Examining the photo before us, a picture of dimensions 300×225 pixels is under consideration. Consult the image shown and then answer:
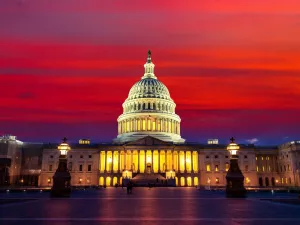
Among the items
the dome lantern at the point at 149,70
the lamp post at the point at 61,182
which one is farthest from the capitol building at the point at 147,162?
the lamp post at the point at 61,182

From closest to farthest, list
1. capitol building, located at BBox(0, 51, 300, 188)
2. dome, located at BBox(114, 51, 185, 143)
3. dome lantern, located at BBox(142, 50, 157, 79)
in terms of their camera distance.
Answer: capitol building, located at BBox(0, 51, 300, 188)
dome, located at BBox(114, 51, 185, 143)
dome lantern, located at BBox(142, 50, 157, 79)

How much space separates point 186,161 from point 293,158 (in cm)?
3466

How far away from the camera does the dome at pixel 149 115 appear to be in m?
133

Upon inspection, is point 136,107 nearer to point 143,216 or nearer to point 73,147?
point 73,147

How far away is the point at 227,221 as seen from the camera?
16.8 metres

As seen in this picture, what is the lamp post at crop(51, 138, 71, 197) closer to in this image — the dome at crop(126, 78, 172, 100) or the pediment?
the pediment

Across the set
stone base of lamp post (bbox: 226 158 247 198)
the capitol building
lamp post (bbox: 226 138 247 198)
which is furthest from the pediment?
stone base of lamp post (bbox: 226 158 247 198)

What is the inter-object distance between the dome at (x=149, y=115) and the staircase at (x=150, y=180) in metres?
25.1

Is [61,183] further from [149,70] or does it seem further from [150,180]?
[149,70]

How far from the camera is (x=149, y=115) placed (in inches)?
5295

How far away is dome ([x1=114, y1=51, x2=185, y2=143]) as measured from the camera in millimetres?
132875

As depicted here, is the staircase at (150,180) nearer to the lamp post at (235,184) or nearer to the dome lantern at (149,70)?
the lamp post at (235,184)

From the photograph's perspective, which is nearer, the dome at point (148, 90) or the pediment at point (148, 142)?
the pediment at point (148, 142)

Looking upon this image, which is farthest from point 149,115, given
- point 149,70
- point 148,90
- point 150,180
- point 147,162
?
point 150,180
